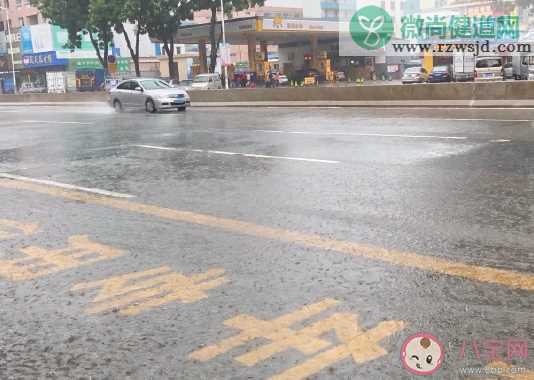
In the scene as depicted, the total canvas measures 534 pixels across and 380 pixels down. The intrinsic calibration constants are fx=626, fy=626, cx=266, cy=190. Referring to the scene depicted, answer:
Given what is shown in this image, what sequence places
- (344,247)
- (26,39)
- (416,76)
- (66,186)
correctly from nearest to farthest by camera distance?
1. (344,247)
2. (66,186)
3. (416,76)
4. (26,39)

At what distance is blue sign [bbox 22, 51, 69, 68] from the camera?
6706 centimetres

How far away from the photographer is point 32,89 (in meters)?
63.4

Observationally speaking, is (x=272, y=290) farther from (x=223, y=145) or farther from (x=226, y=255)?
(x=223, y=145)

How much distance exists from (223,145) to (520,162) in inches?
229

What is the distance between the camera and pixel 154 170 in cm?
953

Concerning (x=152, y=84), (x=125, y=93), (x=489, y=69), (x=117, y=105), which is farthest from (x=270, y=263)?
(x=489, y=69)

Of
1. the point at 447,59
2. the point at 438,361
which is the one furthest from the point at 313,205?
the point at 447,59

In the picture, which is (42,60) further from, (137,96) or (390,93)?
(390,93)

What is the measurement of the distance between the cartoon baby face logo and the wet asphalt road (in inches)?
1.5

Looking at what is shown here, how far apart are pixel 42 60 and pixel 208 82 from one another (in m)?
29.9

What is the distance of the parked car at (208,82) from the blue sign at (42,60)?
2577 cm

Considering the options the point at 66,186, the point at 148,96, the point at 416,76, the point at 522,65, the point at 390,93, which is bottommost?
the point at 66,186

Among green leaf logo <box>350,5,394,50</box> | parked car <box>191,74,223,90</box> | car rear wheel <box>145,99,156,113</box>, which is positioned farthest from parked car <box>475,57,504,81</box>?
green leaf logo <box>350,5,394,50</box>

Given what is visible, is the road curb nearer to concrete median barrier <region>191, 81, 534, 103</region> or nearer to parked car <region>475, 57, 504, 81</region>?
concrete median barrier <region>191, 81, 534, 103</region>
